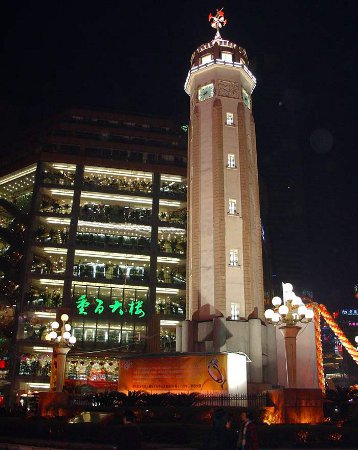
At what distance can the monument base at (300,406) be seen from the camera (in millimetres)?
22328

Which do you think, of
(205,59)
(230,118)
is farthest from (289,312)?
(205,59)

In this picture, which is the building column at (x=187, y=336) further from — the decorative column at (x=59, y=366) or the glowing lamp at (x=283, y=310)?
the glowing lamp at (x=283, y=310)

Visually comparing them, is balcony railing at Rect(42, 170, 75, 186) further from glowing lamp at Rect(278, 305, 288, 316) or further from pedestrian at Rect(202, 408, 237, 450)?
pedestrian at Rect(202, 408, 237, 450)

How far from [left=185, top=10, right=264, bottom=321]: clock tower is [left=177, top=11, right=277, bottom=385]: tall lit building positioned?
78mm

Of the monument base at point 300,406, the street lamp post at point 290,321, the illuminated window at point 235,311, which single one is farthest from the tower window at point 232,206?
the monument base at point 300,406

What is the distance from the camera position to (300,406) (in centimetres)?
2247

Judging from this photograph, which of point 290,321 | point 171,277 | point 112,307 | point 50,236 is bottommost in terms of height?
point 290,321

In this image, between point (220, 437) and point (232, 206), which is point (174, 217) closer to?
point (232, 206)

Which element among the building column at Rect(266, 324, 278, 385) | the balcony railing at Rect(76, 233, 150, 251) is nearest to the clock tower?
the building column at Rect(266, 324, 278, 385)

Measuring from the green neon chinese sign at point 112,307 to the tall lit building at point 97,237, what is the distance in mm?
130

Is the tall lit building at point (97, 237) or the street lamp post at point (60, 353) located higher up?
the tall lit building at point (97, 237)

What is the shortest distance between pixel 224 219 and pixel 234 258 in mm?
3244

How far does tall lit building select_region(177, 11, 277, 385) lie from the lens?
36.3m

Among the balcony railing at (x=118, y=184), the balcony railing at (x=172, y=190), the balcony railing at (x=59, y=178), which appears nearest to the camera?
the balcony railing at (x=59, y=178)
